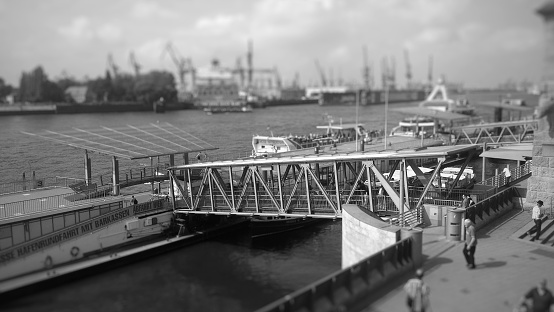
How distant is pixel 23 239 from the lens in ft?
81.7

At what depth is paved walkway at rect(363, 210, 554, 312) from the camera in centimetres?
1363

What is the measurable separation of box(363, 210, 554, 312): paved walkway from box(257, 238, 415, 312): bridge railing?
1.50 ft

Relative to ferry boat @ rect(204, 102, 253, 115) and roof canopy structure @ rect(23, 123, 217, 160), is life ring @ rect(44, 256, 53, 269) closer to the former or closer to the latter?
roof canopy structure @ rect(23, 123, 217, 160)

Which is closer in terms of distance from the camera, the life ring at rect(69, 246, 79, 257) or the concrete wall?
the concrete wall

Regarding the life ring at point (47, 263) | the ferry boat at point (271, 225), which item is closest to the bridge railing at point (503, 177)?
the ferry boat at point (271, 225)

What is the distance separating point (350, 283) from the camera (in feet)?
45.1

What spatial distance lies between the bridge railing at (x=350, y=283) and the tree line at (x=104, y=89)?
164527 millimetres

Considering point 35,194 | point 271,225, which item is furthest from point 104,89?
point 271,225

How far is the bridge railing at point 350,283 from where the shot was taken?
12.3m

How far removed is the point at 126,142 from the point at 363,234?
22.9 m

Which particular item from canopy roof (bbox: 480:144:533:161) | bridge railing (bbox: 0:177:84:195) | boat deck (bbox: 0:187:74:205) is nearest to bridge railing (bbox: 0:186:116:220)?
boat deck (bbox: 0:187:74:205)

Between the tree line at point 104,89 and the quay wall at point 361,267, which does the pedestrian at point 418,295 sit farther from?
the tree line at point 104,89

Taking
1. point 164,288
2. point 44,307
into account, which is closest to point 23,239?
point 44,307

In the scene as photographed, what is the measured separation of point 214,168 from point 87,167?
1003cm
